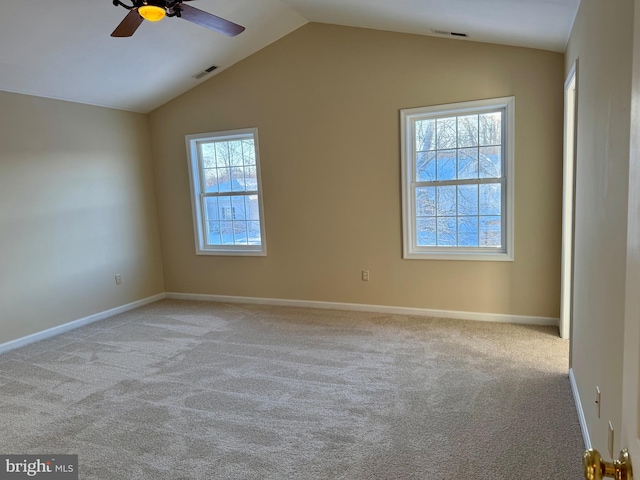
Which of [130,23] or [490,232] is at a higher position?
[130,23]

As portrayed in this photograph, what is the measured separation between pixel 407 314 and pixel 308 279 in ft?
4.01

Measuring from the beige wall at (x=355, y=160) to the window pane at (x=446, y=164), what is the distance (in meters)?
0.42

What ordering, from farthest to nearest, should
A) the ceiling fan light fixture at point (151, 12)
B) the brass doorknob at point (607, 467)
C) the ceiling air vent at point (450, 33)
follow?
the ceiling air vent at point (450, 33), the ceiling fan light fixture at point (151, 12), the brass doorknob at point (607, 467)

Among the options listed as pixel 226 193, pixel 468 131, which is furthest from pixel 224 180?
pixel 468 131

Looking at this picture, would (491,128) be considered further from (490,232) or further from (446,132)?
(490,232)

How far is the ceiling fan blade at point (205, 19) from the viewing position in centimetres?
264

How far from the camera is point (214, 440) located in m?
2.31

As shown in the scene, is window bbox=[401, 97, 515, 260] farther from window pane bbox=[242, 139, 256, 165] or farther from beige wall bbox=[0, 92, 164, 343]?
beige wall bbox=[0, 92, 164, 343]

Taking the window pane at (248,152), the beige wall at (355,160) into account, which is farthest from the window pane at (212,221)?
the window pane at (248,152)

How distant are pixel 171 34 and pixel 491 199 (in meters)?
3.46

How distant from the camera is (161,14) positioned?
8.21 feet

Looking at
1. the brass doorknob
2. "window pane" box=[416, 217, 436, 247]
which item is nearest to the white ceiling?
"window pane" box=[416, 217, 436, 247]

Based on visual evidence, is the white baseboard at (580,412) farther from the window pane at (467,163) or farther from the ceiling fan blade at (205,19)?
the ceiling fan blade at (205,19)

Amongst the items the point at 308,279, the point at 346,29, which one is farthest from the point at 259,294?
the point at 346,29
